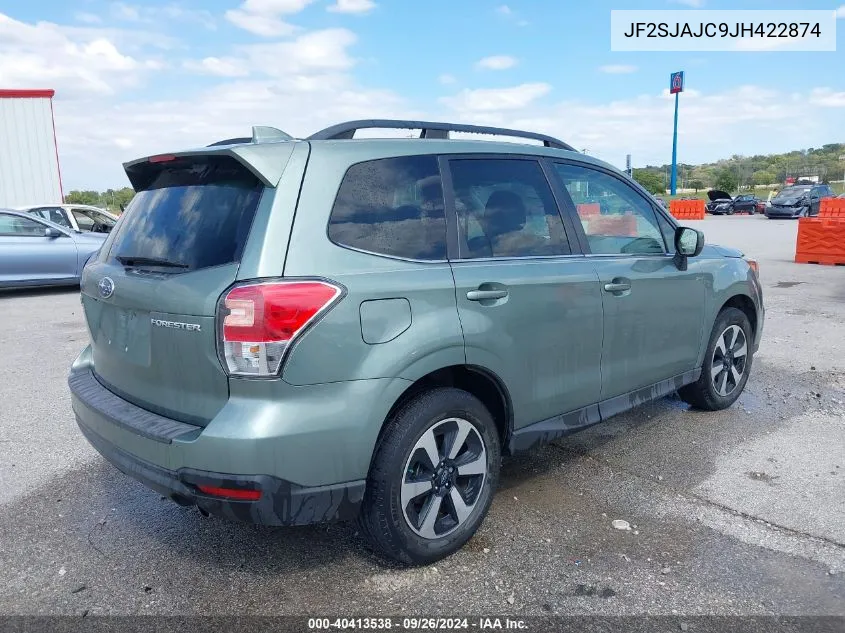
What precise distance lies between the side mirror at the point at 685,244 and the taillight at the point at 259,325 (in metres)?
2.70

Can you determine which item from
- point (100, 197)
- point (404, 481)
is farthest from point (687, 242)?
point (100, 197)

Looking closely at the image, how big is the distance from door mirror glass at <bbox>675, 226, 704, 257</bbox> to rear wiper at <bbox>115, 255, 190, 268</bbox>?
2978 mm

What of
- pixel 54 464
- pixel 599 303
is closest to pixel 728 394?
pixel 599 303

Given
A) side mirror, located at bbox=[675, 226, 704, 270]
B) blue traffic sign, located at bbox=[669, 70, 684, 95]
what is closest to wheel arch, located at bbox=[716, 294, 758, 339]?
side mirror, located at bbox=[675, 226, 704, 270]

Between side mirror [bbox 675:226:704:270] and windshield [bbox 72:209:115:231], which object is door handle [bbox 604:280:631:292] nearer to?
side mirror [bbox 675:226:704:270]

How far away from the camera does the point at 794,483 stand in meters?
3.88

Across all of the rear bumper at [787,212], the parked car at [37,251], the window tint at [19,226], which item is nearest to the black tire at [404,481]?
the parked car at [37,251]

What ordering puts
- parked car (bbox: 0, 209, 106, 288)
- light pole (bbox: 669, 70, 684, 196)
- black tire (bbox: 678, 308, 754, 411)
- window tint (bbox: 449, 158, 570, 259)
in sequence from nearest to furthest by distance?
1. window tint (bbox: 449, 158, 570, 259)
2. black tire (bbox: 678, 308, 754, 411)
3. parked car (bbox: 0, 209, 106, 288)
4. light pole (bbox: 669, 70, 684, 196)

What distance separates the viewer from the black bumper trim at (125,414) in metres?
2.70

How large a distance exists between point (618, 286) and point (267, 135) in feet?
6.58

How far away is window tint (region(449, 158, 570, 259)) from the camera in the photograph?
326 cm

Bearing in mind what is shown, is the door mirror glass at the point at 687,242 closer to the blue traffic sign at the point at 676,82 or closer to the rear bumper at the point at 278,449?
the rear bumper at the point at 278,449

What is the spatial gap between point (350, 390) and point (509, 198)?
1.42 metres

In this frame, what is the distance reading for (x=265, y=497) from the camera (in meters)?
2.55
